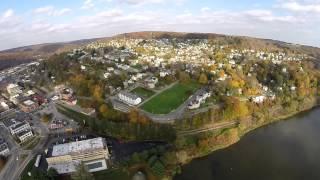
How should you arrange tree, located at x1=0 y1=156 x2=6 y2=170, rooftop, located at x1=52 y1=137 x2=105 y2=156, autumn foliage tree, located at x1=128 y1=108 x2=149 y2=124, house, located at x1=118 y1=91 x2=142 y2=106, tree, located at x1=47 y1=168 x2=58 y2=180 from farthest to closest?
house, located at x1=118 y1=91 x2=142 y2=106
autumn foliage tree, located at x1=128 y1=108 x2=149 y2=124
tree, located at x1=0 y1=156 x2=6 y2=170
rooftop, located at x1=52 y1=137 x2=105 y2=156
tree, located at x1=47 y1=168 x2=58 y2=180

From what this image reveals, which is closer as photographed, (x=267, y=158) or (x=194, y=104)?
(x=267, y=158)

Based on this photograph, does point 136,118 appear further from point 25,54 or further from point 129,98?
point 25,54

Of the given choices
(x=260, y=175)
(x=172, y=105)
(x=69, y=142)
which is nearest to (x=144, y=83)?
(x=172, y=105)

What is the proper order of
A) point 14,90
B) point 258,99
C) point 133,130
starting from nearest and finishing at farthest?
1. point 133,130
2. point 258,99
3. point 14,90

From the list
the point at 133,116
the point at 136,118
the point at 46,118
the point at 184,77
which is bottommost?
the point at 46,118

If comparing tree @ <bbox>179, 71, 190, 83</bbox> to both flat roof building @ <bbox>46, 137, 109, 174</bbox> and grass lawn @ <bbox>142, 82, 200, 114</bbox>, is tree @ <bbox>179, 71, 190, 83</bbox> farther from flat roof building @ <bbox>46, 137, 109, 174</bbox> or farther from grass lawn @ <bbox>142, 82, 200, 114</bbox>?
flat roof building @ <bbox>46, 137, 109, 174</bbox>

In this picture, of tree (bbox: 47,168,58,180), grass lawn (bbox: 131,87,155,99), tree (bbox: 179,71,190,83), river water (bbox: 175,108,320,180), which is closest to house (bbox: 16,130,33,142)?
Answer: tree (bbox: 47,168,58,180)

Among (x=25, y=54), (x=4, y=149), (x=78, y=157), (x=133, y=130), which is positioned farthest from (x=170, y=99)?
(x=25, y=54)
